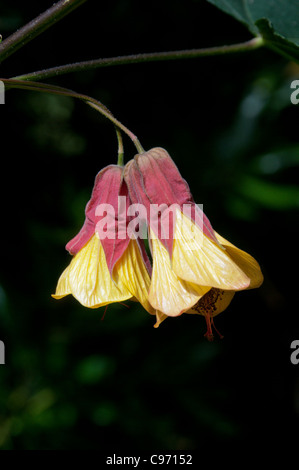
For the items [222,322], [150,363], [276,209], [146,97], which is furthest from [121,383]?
[146,97]

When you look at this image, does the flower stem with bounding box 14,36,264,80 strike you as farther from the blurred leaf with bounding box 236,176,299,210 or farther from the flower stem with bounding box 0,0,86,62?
the blurred leaf with bounding box 236,176,299,210

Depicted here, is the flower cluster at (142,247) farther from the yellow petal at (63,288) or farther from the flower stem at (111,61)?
the flower stem at (111,61)

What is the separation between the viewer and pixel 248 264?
980mm

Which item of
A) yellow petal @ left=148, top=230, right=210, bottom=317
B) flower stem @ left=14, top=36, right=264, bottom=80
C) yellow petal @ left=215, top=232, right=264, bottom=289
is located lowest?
yellow petal @ left=148, top=230, right=210, bottom=317

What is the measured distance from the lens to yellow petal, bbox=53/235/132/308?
3.11 ft

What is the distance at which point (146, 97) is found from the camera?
2.26m

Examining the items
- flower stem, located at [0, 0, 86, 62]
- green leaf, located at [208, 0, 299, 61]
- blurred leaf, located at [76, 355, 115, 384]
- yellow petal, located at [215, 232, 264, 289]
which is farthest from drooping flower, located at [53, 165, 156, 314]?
blurred leaf, located at [76, 355, 115, 384]

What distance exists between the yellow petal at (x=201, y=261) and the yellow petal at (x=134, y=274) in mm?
77

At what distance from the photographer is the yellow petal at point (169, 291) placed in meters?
0.89

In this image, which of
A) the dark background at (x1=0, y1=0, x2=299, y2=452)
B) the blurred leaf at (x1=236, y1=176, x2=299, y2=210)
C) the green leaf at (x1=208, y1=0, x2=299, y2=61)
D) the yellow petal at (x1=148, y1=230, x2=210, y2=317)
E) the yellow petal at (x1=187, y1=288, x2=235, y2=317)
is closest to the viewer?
the yellow petal at (x1=148, y1=230, x2=210, y2=317)

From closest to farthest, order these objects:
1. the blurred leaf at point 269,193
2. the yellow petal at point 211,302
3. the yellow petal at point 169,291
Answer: the yellow petal at point 169,291
the yellow petal at point 211,302
the blurred leaf at point 269,193

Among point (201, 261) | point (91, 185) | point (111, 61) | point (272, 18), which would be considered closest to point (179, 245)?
point (201, 261)

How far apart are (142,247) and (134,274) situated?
0.06 m

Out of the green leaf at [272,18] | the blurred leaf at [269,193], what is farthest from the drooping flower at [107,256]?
the blurred leaf at [269,193]
